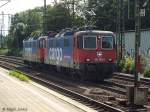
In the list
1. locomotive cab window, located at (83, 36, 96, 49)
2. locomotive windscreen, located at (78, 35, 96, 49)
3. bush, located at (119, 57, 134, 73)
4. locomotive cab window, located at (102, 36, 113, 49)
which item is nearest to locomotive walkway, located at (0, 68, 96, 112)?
locomotive windscreen, located at (78, 35, 96, 49)

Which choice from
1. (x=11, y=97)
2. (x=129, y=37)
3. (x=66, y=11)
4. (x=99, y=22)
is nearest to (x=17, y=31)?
(x=66, y=11)

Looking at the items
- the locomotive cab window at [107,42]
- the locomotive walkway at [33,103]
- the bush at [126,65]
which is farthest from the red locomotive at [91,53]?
the locomotive walkway at [33,103]

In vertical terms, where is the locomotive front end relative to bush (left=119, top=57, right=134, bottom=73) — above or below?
above

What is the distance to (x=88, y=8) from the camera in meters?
76.7

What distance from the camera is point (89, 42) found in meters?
28.3

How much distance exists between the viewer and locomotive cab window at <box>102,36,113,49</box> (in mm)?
28484

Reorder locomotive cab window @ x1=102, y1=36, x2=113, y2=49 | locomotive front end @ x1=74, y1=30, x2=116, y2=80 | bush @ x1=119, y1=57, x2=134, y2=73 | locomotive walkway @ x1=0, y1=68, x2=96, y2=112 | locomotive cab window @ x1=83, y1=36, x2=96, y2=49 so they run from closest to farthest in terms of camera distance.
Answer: locomotive walkway @ x1=0, y1=68, x2=96, y2=112 → locomotive front end @ x1=74, y1=30, x2=116, y2=80 → locomotive cab window @ x1=83, y1=36, x2=96, y2=49 → locomotive cab window @ x1=102, y1=36, x2=113, y2=49 → bush @ x1=119, y1=57, x2=134, y2=73

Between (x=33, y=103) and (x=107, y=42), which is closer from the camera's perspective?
(x=33, y=103)

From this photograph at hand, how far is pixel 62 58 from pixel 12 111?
1808 centimetres

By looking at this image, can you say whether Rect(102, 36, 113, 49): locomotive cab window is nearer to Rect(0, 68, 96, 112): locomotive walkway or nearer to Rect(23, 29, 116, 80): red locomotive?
Rect(23, 29, 116, 80): red locomotive

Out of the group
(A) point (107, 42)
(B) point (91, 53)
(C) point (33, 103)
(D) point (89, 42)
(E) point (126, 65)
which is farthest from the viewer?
(E) point (126, 65)

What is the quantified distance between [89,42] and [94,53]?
2.18ft

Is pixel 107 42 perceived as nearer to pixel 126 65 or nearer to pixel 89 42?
pixel 89 42

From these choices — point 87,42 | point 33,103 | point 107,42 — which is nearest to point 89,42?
point 87,42
